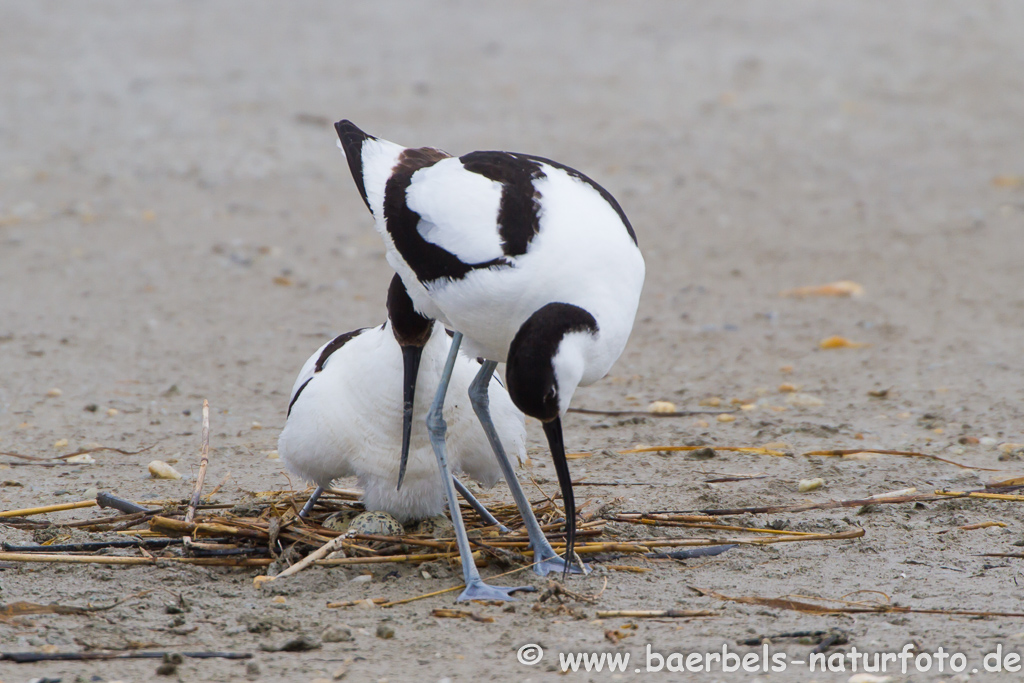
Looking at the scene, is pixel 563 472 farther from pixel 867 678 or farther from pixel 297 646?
pixel 867 678

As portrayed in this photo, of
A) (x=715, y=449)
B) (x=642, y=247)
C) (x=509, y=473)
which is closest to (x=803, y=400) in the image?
(x=715, y=449)

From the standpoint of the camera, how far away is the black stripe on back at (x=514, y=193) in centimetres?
366

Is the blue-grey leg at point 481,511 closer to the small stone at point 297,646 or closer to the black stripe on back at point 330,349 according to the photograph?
the black stripe on back at point 330,349

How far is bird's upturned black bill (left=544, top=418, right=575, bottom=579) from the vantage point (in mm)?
3637

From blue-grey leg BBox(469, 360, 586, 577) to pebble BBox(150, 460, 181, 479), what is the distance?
1525mm

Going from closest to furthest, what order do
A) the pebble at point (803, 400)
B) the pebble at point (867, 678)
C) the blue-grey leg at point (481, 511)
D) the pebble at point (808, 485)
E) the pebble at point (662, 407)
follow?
the pebble at point (867, 678) < the blue-grey leg at point (481, 511) < the pebble at point (808, 485) < the pebble at point (662, 407) < the pebble at point (803, 400)

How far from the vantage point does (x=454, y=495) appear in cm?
403

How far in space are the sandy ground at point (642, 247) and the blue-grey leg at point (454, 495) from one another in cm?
12

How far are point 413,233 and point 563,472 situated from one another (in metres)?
0.93

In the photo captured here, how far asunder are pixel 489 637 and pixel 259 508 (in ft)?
4.36

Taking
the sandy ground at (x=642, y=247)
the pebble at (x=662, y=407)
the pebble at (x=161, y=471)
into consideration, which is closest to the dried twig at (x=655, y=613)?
the sandy ground at (x=642, y=247)

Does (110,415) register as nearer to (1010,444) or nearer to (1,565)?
(1,565)

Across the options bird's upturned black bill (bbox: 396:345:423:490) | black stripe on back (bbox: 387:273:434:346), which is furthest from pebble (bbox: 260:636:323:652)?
black stripe on back (bbox: 387:273:434:346)

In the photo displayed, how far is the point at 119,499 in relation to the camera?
14.5ft
